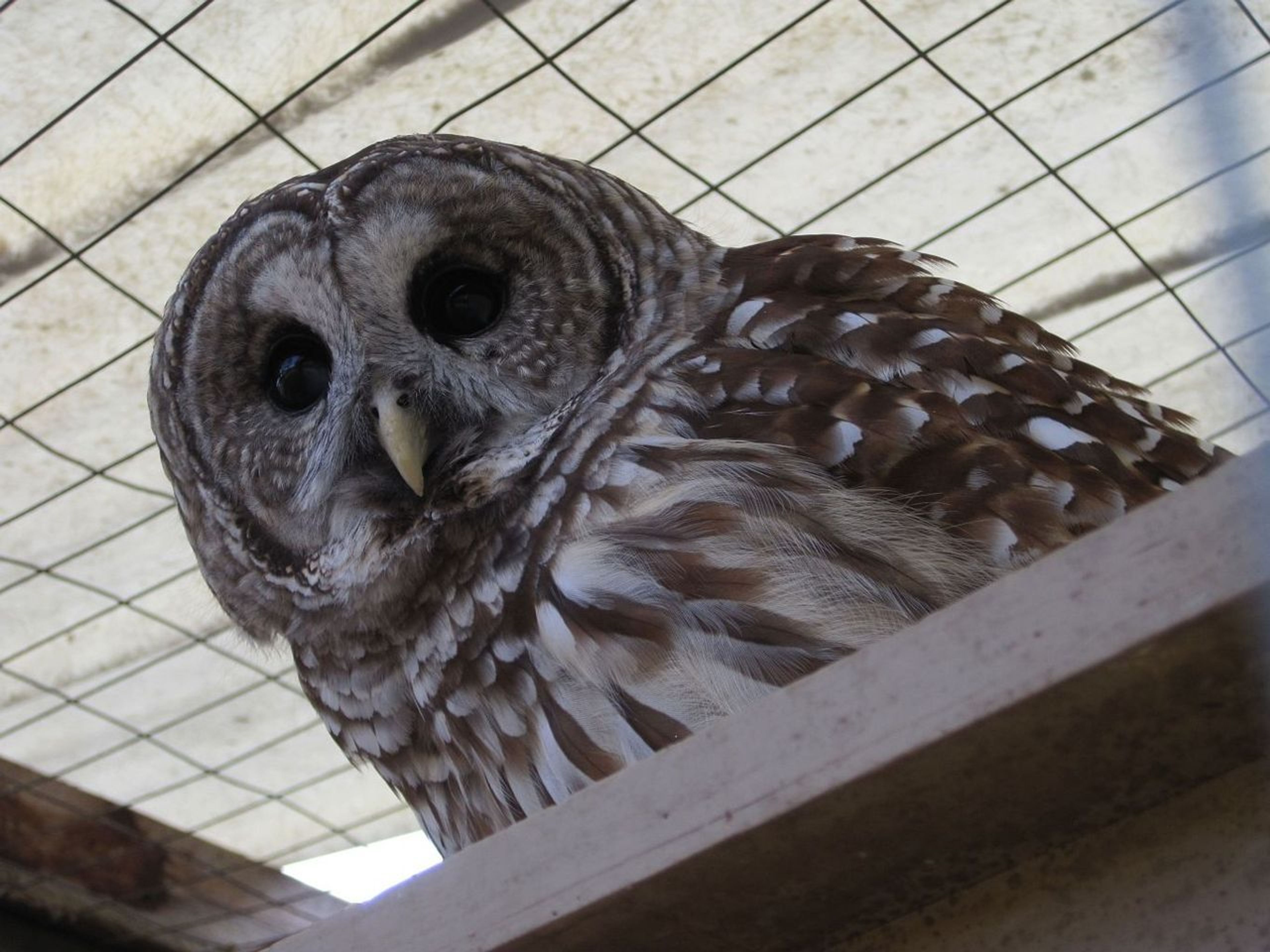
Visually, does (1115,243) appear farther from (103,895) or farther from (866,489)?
(103,895)

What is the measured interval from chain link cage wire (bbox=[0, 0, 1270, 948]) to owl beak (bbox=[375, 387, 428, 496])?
0.68 m

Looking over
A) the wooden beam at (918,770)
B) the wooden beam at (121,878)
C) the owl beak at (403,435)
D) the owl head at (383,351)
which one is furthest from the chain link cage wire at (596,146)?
the wooden beam at (918,770)

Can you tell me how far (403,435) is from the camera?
207 centimetres

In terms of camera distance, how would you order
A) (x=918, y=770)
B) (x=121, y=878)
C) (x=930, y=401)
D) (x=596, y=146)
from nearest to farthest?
(x=918, y=770)
(x=930, y=401)
(x=596, y=146)
(x=121, y=878)

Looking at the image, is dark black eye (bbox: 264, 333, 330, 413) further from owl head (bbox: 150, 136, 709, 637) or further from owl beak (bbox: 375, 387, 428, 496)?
owl beak (bbox: 375, 387, 428, 496)

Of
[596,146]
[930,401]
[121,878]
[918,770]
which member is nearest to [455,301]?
[930,401]

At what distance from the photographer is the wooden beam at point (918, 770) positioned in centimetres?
90

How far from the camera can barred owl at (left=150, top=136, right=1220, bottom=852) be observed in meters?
1.79

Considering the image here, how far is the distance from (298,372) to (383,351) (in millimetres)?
210

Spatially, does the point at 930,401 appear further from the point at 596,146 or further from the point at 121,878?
the point at 121,878

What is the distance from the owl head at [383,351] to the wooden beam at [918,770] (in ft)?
3.11

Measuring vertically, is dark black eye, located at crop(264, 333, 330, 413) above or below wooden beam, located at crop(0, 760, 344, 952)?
below

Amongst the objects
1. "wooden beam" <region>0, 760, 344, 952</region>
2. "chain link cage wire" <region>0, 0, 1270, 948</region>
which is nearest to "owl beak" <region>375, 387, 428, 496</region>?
"chain link cage wire" <region>0, 0, 1270, 948</region>

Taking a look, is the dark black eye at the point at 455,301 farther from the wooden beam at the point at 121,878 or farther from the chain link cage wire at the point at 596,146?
the wooden beam at the point at 121,878
